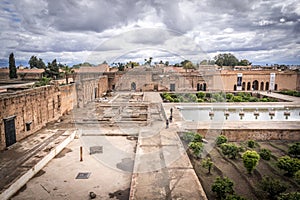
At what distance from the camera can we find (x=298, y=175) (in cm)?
650

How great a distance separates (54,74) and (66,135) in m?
12.8

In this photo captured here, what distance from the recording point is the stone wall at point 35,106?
28.6 feet

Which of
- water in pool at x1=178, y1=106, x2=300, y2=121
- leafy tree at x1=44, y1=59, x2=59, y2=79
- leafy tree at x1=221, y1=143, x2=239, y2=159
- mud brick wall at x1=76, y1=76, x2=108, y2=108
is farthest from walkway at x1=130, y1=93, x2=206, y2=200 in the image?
leafy tree at x1=44, y1=59, x2=59, y2=79

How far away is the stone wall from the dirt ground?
7.03 meters

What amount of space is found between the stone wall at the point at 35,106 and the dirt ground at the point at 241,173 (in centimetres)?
703

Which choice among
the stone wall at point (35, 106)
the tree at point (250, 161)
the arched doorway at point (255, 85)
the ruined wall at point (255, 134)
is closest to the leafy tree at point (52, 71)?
the stone wall at point (35, 106)

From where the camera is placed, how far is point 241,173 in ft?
24.9

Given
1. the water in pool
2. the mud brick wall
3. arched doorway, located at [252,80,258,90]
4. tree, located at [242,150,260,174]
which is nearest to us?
tree, located at [242,150,260,174]

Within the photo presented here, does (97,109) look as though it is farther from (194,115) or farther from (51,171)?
(51,171)

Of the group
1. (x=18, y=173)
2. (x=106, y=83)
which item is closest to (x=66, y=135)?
(x=18, y=173)

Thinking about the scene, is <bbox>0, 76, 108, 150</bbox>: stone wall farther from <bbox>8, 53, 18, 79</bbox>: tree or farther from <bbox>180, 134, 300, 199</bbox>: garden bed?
<bbox>8, 53, 18, 79</bbox>: tree

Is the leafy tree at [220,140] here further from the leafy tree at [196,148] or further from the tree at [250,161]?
the tree at [250,161]

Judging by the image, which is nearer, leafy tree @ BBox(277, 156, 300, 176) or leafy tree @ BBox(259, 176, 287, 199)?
leafy tree @ BBox(259, 176, 287, 199)

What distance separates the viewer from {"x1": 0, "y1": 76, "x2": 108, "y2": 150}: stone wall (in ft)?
28.6
